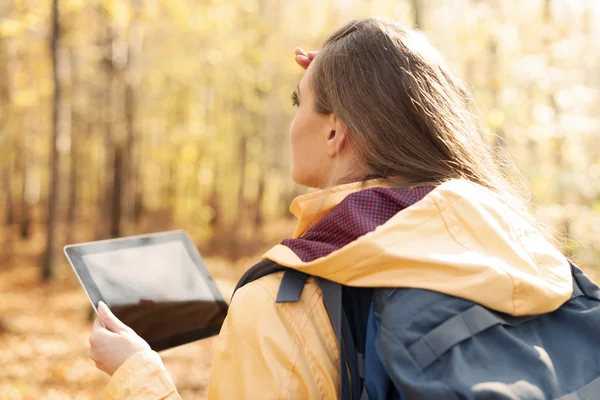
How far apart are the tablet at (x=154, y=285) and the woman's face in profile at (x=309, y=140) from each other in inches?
23.7

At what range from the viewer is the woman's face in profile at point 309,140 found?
67.9 inches

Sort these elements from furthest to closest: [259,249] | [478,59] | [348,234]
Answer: [259,249] < [478,59] < [348,234]

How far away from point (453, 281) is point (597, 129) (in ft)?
25.6

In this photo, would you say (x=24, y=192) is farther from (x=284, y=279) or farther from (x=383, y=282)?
(x=383, y=282)

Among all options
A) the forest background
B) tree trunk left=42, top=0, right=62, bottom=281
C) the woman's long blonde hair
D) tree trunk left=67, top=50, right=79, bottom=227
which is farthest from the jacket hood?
tree trunk left=67, top=50, right=79, bottom=227

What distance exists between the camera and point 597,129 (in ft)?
25.7

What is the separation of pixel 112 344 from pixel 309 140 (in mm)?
880

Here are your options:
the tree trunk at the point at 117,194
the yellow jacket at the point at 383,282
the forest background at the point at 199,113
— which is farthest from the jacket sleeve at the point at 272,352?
the tree trunk at the point at 117,194

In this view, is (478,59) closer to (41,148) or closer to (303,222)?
(303,222)

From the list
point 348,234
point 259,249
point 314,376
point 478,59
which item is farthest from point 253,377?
point 259,249

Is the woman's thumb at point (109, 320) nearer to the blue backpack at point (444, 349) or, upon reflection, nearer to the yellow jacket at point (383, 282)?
the yellow jacket at point (383, 282)

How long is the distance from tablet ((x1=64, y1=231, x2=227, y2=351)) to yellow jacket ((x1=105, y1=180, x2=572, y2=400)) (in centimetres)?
62

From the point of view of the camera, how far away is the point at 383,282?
123 centimetres

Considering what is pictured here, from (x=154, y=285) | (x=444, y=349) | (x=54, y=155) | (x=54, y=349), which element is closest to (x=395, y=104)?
(x=444, y=349)
